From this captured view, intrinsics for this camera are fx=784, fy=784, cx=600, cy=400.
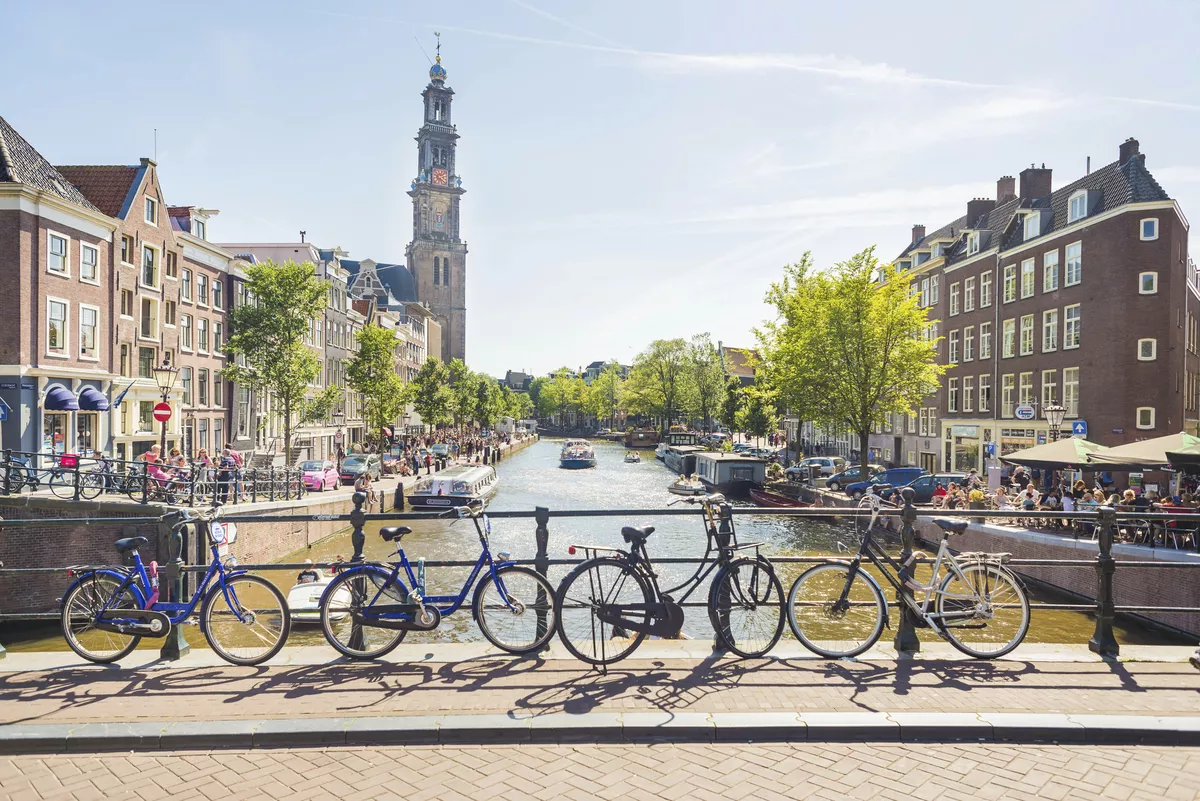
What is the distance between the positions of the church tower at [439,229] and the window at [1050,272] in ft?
326

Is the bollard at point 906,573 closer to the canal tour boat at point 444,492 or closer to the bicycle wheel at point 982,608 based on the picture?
the bicycle wheel at point 982,608

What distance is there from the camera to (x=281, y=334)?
125ft

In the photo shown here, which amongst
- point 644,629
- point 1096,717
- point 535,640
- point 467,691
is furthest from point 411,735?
point 1096,717

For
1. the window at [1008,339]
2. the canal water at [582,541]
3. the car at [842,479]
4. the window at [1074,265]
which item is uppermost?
the window at [1074,265]

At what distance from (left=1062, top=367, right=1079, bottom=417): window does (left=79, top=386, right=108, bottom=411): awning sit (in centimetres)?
4080

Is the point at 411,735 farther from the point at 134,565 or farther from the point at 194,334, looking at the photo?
the point at 194,334

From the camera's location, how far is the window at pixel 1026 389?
40.1 meters

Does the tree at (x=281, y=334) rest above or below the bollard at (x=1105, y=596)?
above

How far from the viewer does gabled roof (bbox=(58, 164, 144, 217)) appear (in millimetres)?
31812

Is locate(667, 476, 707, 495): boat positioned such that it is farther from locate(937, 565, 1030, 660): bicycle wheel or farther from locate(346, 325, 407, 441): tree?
locate(937, 565, 1030, 660): bicycle wheel

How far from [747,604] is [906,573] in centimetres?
148

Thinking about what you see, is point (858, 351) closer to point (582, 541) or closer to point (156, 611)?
point (582, 541)

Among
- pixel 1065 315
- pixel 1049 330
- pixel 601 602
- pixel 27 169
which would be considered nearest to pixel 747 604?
pixel 601 602

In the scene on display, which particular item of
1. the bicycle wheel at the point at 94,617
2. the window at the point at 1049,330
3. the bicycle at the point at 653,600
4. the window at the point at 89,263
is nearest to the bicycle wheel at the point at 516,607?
the bicycle at the point at 653,600
